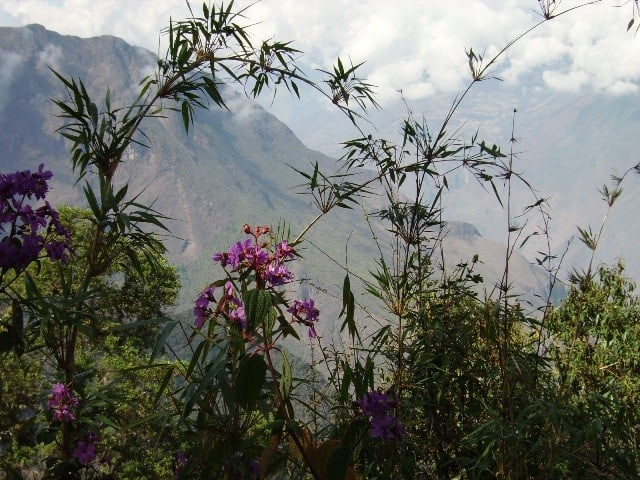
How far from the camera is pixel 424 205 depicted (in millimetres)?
2492

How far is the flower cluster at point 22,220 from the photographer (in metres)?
1.84

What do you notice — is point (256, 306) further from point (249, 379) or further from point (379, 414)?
point (379, 414)

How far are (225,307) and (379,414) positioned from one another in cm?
55

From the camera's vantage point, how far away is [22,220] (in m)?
1.96

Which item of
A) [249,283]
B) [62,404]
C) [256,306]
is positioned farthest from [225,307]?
[62,404]

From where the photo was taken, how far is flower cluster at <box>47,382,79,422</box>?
237 cm

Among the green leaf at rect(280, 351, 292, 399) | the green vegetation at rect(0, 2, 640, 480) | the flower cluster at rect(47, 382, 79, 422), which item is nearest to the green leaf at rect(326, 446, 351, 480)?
the green vegetation at rect(0, 2, 640, 480)

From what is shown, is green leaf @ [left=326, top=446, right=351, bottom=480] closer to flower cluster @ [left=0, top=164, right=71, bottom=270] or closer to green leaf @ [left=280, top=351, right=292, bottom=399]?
green leaf @ [left=280, top=351, right=292, bottom=399]

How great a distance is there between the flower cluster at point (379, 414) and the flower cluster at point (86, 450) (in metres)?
1.55

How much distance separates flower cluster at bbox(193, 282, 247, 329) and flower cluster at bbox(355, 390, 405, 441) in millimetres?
448

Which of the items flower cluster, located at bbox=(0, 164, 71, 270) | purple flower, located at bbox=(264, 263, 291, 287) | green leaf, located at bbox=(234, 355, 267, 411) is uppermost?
flower cluster, located at bbox=(0, 164, 71, 270)

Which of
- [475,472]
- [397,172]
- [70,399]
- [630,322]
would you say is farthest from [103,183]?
[630,322]

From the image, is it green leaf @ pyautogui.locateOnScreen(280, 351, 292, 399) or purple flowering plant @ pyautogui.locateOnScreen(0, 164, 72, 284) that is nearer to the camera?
green leaf @ pyautogui.locateOnScreen(280, 351, 292, 399)

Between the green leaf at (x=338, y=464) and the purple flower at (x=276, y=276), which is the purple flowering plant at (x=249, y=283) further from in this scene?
the green leaf at (x=338, y=464)
